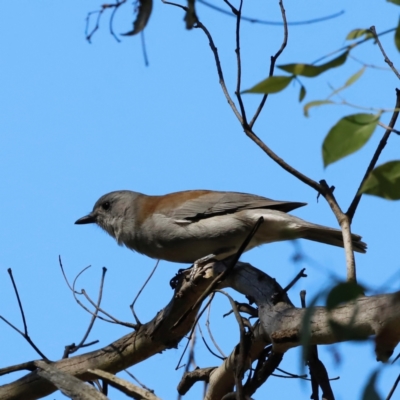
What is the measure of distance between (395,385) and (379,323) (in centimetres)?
32

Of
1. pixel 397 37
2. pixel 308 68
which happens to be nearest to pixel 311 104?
pixel 308 68

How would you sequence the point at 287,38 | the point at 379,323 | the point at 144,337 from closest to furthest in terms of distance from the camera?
1. the point at 379,323
2. the point at 287,38
3. the point at 144,337

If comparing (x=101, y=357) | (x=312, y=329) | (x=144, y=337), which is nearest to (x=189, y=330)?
(x=144, y=337)

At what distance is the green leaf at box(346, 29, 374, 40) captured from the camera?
150 cm

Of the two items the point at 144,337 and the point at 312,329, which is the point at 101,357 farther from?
the point at 312,329

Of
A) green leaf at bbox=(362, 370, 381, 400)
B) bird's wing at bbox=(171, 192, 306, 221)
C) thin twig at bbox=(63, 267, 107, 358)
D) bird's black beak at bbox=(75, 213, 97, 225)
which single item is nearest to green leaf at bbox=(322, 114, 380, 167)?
green leaf at bbox=(362, 370, 381, 400)

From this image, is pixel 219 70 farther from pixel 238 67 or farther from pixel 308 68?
pixel 308 68

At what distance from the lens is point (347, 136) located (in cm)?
148

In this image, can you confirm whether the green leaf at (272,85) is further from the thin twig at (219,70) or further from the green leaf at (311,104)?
the thin twig at (219,70)

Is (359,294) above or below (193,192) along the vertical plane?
below

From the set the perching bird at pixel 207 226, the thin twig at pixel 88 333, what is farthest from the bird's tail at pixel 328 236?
the thin twig at pixel 88 333

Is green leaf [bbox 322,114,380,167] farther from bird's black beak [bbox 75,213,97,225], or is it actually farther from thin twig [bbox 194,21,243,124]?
bird's black beak [bbox 75,213,97,225]

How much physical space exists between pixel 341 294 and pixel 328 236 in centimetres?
442

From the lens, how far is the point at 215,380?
400 centimetres
